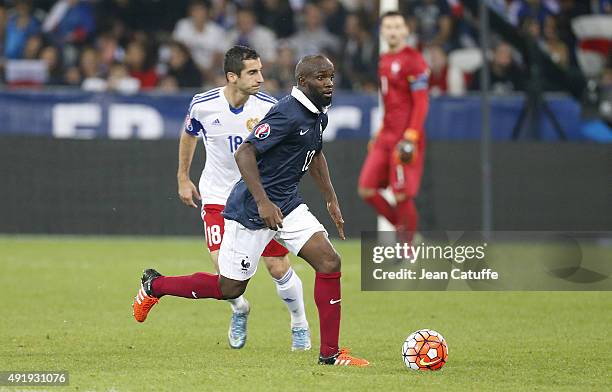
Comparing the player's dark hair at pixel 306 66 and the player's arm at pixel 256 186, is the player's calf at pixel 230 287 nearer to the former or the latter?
the player's arm at pixel 256 186

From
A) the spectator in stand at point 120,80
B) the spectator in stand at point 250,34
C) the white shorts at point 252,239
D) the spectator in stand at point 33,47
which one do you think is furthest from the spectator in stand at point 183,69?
the white shorts at point 252,239

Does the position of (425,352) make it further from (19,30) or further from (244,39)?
(19,30)

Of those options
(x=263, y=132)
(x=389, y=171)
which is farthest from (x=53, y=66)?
(x=263, y=132)

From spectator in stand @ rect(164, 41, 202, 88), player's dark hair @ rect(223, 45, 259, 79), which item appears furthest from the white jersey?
spectator in stand @ rect(164, 41, 202, 88)

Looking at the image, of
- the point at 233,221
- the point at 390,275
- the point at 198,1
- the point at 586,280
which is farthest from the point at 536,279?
the point at 198,1

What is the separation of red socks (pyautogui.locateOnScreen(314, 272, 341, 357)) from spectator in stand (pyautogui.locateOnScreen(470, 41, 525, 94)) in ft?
37.1

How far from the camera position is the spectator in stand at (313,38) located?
19.3 m

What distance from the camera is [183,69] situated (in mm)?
18703

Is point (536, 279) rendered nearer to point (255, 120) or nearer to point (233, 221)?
point (255, 120)

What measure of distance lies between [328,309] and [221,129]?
1897mm

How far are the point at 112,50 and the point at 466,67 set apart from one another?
516cm

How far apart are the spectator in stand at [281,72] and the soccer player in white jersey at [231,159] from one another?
28.5ft

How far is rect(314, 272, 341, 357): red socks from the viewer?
7.79 meters

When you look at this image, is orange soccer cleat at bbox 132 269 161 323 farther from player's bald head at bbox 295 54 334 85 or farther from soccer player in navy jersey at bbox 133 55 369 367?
player's bald head at bbox 295 54 334 85
